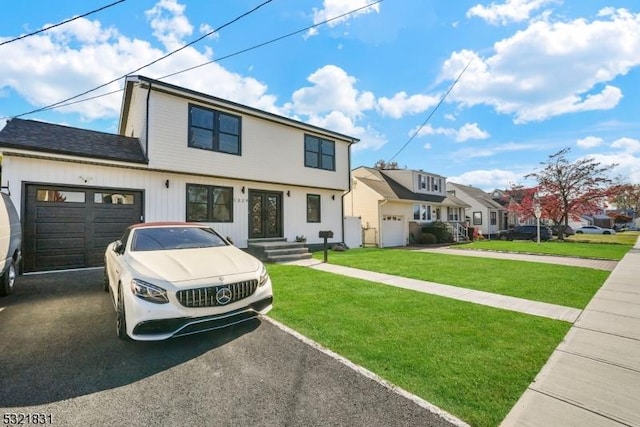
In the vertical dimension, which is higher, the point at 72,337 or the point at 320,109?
the point at 320,109

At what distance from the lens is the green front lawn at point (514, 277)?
6.26 metres

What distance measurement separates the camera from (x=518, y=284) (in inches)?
283

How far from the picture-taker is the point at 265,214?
12703mm

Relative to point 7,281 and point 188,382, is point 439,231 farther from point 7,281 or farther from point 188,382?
point 7,281

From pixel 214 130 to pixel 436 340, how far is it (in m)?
10.4

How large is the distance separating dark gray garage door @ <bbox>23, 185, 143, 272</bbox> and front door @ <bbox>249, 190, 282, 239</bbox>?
4.20m

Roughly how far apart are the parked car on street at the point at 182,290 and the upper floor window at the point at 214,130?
6.97 m

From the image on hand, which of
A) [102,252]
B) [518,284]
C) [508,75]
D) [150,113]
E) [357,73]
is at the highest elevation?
[357,73]

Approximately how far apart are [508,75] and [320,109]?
8639 millimetres

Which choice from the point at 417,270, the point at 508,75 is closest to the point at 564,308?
the point at 417,270

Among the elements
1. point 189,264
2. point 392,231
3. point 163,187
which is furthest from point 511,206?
point 189,264

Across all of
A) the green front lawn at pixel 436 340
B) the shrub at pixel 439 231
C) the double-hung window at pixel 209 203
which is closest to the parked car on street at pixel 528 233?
the shrub at pixel 439 231

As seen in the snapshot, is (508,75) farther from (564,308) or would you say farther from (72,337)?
(72,337)

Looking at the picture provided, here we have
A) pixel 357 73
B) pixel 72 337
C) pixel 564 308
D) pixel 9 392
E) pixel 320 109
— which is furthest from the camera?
pixel 320 109
